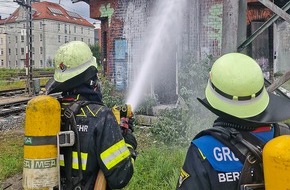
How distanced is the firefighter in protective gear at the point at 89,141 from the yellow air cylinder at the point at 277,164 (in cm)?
117

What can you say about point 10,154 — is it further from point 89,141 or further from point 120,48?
point 120,48

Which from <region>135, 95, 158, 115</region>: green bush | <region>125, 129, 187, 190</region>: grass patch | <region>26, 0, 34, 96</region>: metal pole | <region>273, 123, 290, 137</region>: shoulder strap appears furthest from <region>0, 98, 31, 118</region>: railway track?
<region>273, 123, 290, 137</region>: shoulder strap

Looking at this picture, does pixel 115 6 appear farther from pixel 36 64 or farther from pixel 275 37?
pixel 36 64

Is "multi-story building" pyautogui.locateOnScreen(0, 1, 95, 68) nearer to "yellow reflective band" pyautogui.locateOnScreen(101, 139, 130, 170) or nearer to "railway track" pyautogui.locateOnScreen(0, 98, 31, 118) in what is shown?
"railway track" pyautogui.locateOnScreen(0, 98, 31, 118)

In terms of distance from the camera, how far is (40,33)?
70.1 metres

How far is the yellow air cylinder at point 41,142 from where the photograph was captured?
2.26m

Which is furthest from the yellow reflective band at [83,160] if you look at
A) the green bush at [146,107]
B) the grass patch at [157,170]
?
the green bush at [146,107]

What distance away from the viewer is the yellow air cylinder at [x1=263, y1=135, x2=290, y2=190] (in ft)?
4.58

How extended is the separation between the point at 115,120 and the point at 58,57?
62 cm

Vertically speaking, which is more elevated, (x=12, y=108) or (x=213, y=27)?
(x=213, y=27)

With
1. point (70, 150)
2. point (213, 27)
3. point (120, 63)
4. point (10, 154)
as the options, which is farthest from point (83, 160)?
point (120, 63)

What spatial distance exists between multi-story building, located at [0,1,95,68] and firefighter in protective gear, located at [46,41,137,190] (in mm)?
68749

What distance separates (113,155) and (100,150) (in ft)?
0.30

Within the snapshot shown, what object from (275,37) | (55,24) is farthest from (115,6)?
(55,24)
